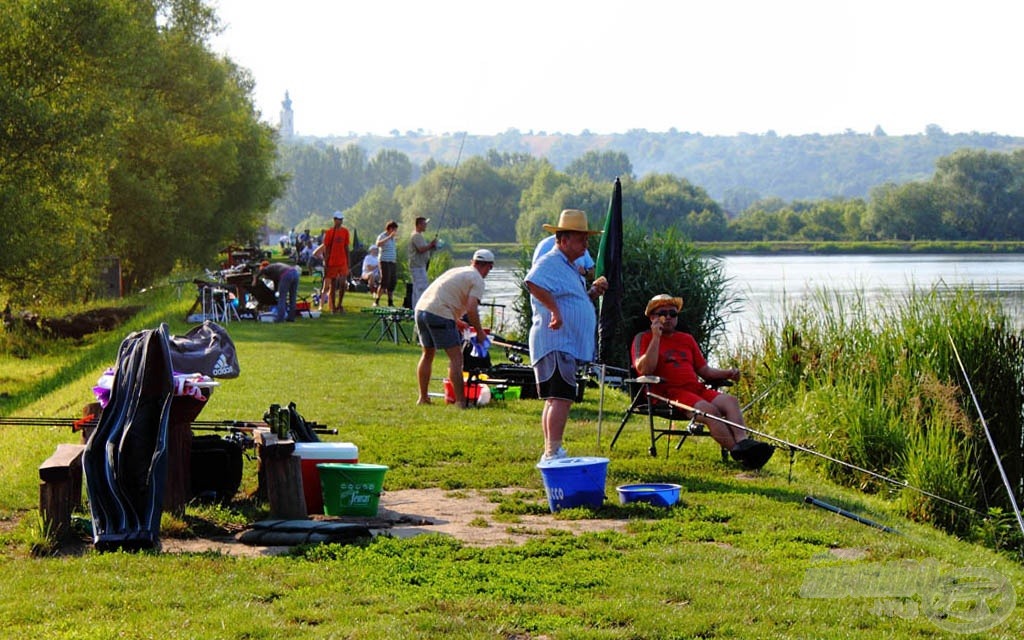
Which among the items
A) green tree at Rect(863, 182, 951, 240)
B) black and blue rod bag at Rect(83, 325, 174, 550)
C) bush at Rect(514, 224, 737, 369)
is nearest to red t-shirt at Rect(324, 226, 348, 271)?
bush at Rect(514, 224, 737, 369)

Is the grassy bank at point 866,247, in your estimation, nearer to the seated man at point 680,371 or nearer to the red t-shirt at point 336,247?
the red t-shirt at point 336,247

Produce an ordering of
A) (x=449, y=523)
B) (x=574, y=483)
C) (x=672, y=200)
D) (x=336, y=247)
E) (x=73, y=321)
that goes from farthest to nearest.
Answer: (x=672, y=200)
(x=73, y=321)
(x=336, y=247)
(x=574, y=483)
(x=449, y=523)

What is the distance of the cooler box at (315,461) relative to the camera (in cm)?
709

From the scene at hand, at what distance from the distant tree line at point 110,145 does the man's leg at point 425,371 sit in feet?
38.6

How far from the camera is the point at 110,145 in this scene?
23625 mm

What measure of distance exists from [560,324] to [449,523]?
5.56 ft

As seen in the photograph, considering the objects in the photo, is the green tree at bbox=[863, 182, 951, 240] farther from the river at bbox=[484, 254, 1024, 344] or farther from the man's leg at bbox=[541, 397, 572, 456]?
the man's leg at bbox=[541, 397, 572, 456]

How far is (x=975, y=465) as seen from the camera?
31.7 feet

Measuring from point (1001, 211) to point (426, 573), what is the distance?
78.9m

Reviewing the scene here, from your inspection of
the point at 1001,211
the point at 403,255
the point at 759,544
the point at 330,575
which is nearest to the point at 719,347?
the point at 759,544

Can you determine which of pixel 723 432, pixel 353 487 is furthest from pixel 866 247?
pixel 353 487

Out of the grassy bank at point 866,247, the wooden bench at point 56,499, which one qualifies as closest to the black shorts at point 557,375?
the wooden bench at point 56,499

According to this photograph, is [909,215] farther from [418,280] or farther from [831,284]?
[418,280]

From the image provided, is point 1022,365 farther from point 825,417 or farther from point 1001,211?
point 1001,211
